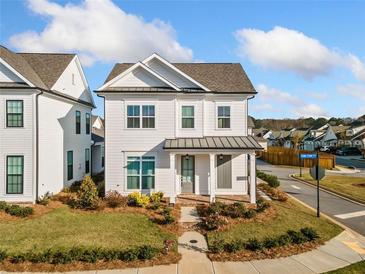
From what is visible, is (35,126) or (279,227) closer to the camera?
(279,227)

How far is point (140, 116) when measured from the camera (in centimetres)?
1614

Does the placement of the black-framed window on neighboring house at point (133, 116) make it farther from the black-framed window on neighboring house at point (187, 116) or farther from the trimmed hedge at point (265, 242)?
the trimmed hedge at point (265, 242)

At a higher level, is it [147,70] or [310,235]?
[147,70]

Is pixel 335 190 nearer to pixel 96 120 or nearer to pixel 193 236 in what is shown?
pixel 193 236

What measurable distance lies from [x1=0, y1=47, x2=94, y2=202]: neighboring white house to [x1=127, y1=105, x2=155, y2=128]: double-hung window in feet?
16.2

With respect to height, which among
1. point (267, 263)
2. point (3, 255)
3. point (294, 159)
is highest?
point (294, 159)

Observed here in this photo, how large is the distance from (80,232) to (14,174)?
669 cm

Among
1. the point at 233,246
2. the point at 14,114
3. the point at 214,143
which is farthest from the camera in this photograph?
the point at 214,143

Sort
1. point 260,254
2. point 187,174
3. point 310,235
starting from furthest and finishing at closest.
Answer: point 187,174 < point 310,235 < point 260,254

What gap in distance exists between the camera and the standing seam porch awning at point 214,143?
15.2 metres

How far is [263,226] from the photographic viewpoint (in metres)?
11.9

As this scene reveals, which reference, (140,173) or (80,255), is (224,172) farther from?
(80,255)

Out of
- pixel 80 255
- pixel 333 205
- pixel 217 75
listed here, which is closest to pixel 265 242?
pixel 80 255

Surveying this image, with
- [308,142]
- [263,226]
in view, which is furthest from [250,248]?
[308,142]
